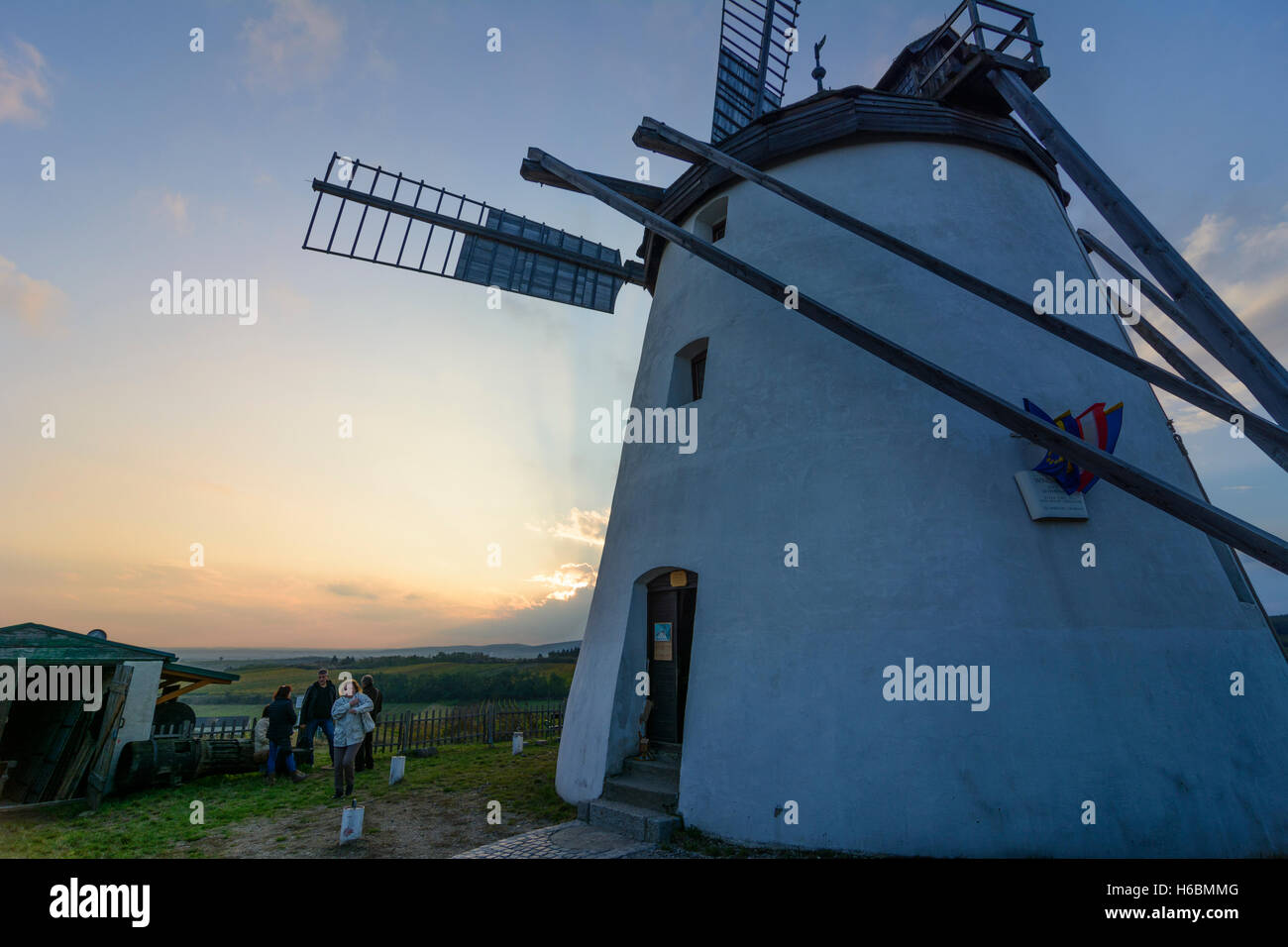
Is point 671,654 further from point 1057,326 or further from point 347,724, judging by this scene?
point 1057,326

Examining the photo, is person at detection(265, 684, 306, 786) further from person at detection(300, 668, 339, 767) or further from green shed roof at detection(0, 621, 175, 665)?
green shed roof at detection(0, 621, 175, 665)

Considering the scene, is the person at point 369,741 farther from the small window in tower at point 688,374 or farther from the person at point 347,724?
the small window in tower at point 688,374

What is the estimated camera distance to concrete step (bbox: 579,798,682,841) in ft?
20.8

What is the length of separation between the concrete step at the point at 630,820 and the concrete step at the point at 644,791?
0.08m

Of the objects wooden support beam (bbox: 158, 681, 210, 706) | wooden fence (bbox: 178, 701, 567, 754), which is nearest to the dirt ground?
wooden support beam (bbox: 158, 681, 210, 706)

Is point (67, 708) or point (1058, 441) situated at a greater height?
point (1058, 441)

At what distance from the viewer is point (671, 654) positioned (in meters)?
8.44

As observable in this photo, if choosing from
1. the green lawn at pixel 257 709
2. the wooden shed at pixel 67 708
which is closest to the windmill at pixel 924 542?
the wooden shed at pixel 67 708

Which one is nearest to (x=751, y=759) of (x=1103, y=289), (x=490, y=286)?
(x=1103, y=289)

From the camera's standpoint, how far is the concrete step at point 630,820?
6.35 m

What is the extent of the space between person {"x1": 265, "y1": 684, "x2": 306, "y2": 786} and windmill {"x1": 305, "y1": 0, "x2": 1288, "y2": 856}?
5853 mm

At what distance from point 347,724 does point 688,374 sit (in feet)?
26.4
